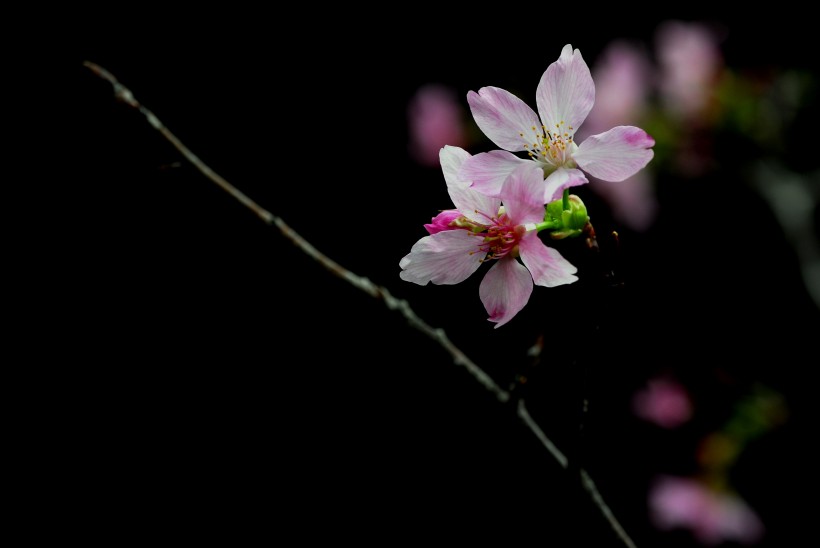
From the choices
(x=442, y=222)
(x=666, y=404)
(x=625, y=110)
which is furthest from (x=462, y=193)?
(x=666, y=404)

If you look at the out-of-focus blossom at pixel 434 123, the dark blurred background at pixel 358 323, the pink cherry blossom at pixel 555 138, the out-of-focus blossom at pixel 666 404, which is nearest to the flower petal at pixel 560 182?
the pink cherry blossom at pixel 555 138

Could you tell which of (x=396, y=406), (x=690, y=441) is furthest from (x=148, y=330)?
(x=690, y=441)

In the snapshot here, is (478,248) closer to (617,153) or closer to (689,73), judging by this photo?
(617,153)

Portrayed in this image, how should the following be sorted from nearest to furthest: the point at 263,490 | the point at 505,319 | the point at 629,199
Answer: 1. the point at 505,319
2. the point at 629,199
3. the point at 263,490

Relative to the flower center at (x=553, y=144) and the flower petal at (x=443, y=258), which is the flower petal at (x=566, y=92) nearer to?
the flower center at (x=553, y=144)

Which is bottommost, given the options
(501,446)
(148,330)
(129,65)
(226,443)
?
(501,446)

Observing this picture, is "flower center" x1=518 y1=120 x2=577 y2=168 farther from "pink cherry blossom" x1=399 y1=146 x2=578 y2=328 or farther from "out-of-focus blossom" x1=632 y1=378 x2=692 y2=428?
"out-of-focus blossom" x1=632 y1=378 x2=692 y2=428

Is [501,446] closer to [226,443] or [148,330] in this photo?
[226,443]

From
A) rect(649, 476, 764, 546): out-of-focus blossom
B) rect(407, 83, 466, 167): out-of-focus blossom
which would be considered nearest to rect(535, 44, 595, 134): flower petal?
rect(407, 83, 466, 167): out-of-focus blossom
